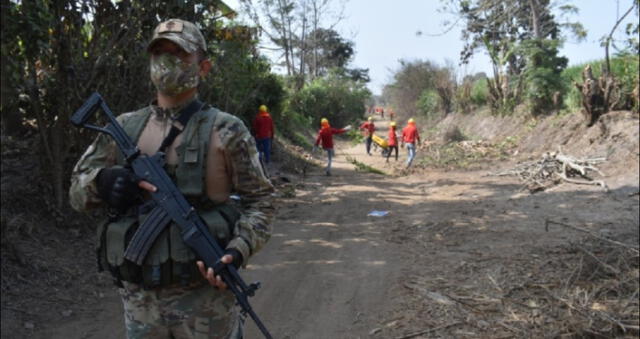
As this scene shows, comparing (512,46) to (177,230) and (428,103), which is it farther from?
(177,230)

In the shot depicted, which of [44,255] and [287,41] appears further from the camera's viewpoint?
[287,41]

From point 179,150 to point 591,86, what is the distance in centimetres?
1440

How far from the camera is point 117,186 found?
6.76 feet

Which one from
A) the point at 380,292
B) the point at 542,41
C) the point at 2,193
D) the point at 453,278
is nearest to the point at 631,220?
the point at 453,278

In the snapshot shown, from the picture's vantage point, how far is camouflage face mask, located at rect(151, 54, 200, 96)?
2238mm

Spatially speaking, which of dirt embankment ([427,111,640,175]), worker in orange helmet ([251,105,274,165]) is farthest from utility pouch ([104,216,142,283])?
worker in orange helmet ([251,105,274,165])

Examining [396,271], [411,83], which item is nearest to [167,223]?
[396,271]

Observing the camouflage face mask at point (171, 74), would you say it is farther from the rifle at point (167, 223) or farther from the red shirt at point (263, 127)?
the red shirt at point (263, 127)

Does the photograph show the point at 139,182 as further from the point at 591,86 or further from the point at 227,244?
the point at 591,86

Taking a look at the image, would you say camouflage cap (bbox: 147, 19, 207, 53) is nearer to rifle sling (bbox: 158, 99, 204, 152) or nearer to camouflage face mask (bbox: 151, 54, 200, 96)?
camouflage face mask (bbox: 151, 54, 200, 96)

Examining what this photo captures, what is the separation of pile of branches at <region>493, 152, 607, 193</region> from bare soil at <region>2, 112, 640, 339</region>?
68 centimetres

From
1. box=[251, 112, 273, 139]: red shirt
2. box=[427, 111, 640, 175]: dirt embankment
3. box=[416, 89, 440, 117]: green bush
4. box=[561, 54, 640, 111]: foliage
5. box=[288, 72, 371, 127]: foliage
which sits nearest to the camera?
box=[427, 111, 640, 175]: dirt embankment

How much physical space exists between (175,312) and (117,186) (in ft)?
1.84

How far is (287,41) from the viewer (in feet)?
118
